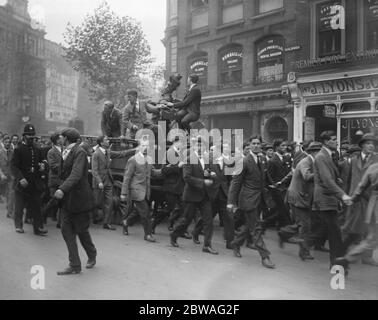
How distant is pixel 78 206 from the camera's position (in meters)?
5.84

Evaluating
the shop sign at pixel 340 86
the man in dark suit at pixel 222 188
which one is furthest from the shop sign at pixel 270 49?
the man in dark suit at pixel 222 188

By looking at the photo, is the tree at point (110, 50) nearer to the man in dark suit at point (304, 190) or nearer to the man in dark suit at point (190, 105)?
the man in dark suit at point (190, 105)

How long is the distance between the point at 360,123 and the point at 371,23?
3464mm

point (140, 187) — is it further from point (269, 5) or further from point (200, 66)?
point (200, 66)

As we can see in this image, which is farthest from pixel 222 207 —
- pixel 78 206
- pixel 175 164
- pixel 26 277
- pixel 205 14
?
pixel 205 14

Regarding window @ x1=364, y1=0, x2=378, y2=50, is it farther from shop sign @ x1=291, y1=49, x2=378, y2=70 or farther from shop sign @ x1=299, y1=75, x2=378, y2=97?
shop sign @ x1=299, y1=75, x2=378, y2=97

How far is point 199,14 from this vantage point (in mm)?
20516

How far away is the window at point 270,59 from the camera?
1850cm

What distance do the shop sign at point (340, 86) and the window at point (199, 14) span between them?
587 centimetres

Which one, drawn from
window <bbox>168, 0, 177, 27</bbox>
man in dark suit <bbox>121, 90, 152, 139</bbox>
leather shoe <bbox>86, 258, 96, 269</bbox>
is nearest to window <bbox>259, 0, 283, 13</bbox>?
window <bbox>168, 0, 177, 27</bbox>

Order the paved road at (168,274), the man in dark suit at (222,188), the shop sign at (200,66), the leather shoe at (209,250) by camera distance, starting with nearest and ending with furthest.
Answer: the paved road at (168,274) < the leather shoe at (209,250) < the man in dark suit at (222,188) < the shop sign at (200,66)

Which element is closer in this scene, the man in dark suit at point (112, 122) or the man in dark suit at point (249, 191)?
the man in dark suit at point (249, 191)

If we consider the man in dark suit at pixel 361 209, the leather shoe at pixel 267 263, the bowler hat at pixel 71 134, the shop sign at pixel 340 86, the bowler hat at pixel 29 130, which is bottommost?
the leather shoe at pixel 267 263

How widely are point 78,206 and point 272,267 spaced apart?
275 centimetres
